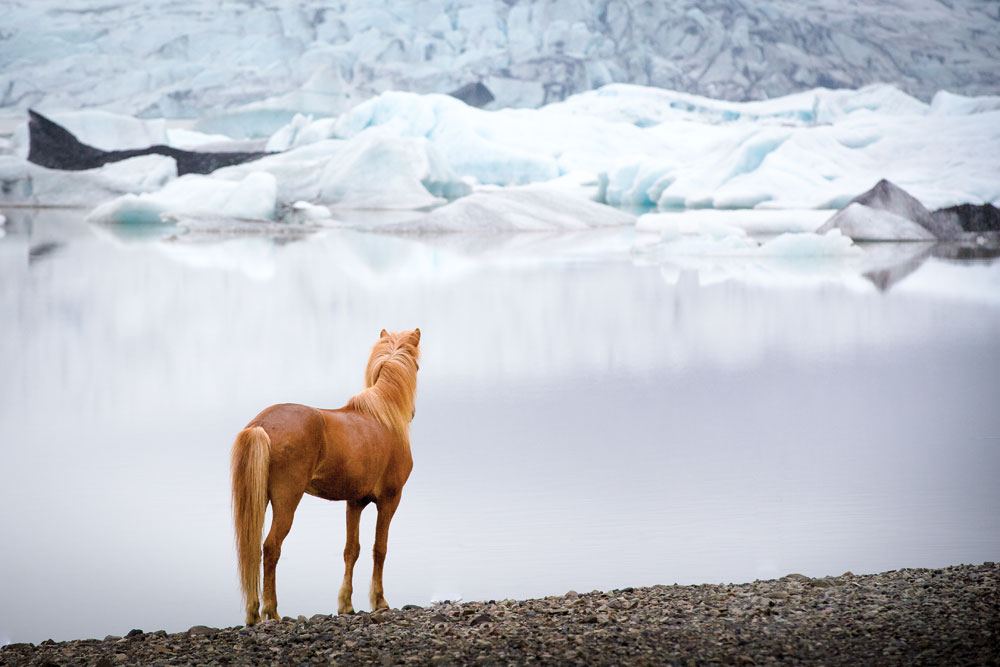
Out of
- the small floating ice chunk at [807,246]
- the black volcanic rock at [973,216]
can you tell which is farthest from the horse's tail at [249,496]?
the black volcanic rock at [973,216]

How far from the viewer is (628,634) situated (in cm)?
161

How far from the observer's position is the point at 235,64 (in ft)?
106

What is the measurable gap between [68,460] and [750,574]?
2.01 meters

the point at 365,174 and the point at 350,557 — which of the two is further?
the point at 365,174

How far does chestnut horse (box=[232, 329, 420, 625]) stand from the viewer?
167cm

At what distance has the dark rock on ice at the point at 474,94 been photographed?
29.3 m

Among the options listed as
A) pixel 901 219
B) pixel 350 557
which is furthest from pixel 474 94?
pixel 350 557

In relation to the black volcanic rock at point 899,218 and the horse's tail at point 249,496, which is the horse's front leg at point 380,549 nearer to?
the horse's tail at point 249,496

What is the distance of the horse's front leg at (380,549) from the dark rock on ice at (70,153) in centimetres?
1777

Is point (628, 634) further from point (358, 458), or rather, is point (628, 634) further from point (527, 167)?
point (527, 167)

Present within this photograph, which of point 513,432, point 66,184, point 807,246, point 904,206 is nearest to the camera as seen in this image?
point 513,432

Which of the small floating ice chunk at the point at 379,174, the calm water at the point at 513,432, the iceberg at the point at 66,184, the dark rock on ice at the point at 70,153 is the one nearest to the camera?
the calm water at the point at 513,432

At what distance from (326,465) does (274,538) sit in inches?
5.5

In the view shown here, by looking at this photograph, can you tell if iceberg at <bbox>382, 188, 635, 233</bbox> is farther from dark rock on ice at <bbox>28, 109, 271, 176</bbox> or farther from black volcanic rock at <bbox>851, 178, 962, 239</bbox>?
dark rock on ice at <bbox>28, 109, 271, 176</bbox>
